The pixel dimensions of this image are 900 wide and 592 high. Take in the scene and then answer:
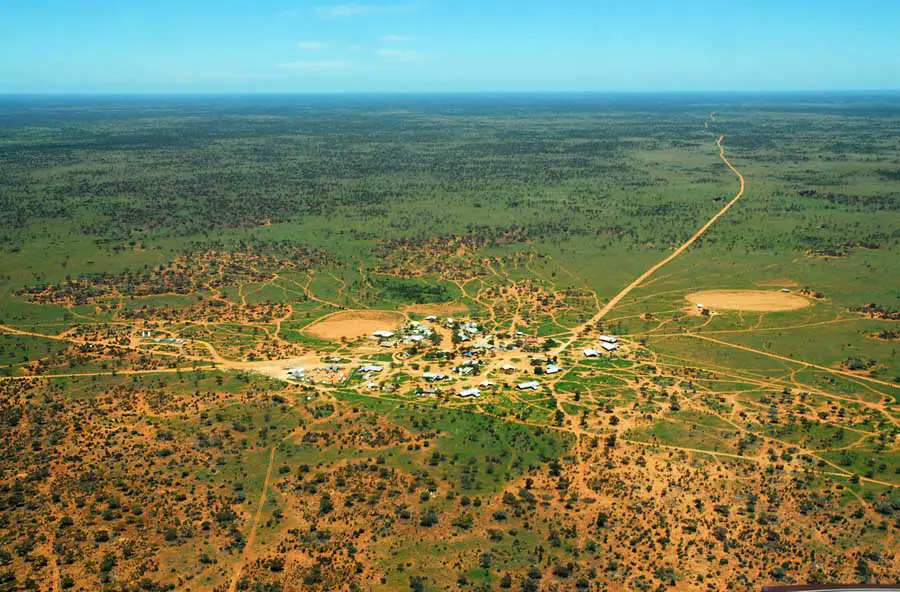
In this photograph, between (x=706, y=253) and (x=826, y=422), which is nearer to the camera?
(x=826, y=422)

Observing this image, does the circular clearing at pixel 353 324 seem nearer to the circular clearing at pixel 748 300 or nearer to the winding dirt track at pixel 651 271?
the winding dirt track at pixel 651 271

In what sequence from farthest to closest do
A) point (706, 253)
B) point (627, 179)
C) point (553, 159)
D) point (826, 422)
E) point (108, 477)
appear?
point (553, 159) → point (627, 179) → point (706, 253) → point (826, 422) → point (108, 477)

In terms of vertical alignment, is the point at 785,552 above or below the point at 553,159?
below

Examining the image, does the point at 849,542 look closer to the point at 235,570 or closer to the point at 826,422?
the point at 826,422

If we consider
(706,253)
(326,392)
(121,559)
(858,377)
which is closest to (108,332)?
(326,392)

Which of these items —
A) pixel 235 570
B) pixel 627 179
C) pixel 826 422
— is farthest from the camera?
pixel 627 179
